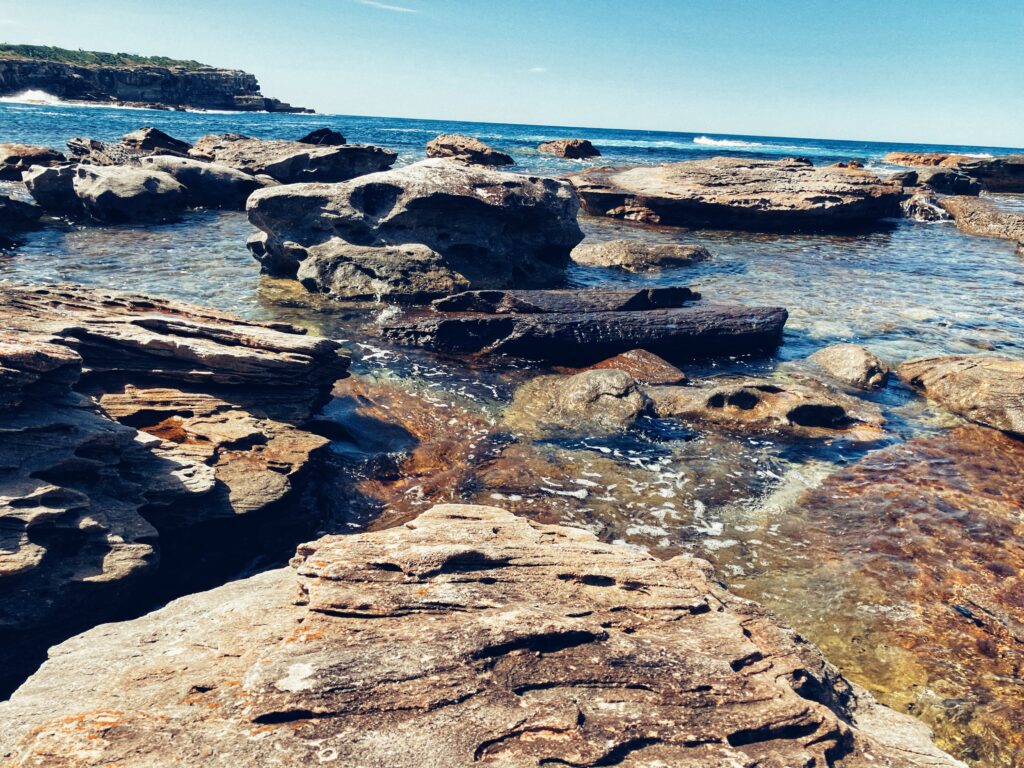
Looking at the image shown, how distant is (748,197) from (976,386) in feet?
67.6

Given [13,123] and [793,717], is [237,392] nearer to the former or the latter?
[793,717]

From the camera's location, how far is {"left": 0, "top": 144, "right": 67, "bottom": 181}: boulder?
3234 centimetres

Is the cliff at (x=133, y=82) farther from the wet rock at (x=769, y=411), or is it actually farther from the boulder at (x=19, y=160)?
the wet rock at (x=769, y=411)

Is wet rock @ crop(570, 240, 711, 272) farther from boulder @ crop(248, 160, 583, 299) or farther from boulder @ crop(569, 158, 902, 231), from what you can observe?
boulder @ crop(569, 158, 902, 231)

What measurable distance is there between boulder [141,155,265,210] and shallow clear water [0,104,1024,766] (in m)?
9.91

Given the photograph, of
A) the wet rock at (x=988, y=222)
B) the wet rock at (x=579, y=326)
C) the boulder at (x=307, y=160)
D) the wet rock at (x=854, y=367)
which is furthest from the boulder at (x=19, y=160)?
the wet rock at (x=988, y=222)

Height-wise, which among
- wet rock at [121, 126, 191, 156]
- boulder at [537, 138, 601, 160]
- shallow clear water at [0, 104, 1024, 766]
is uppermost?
boulder at [537, 138, 601, 160]

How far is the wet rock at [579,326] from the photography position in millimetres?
12695

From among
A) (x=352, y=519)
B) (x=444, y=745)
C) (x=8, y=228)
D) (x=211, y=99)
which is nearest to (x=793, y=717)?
(x=444, y=745)

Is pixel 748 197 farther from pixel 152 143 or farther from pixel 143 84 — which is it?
pixel 143 84

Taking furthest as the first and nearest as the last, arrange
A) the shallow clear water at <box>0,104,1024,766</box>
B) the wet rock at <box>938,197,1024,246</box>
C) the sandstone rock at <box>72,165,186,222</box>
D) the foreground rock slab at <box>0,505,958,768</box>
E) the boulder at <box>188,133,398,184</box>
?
the boulder at <box>188,133,398,184</box>, the wet rock at <box>938,197,1024,246</box>, the sandstone rock at <box>72,165,186,222</box>, the shallow clear water at <box>0,104,1024,766</box>, the foreground rock slab at <box>0,505,958,768</box>

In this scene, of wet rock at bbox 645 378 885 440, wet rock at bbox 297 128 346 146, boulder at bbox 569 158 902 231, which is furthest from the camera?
wet rock at bbox 297 128 346 146

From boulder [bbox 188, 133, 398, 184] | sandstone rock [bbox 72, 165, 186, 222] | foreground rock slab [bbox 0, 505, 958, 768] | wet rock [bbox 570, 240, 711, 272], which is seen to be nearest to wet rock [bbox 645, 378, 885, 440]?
foreground rock slab [bbox 0, 505, 958, 768]

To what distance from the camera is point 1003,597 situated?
634cm
